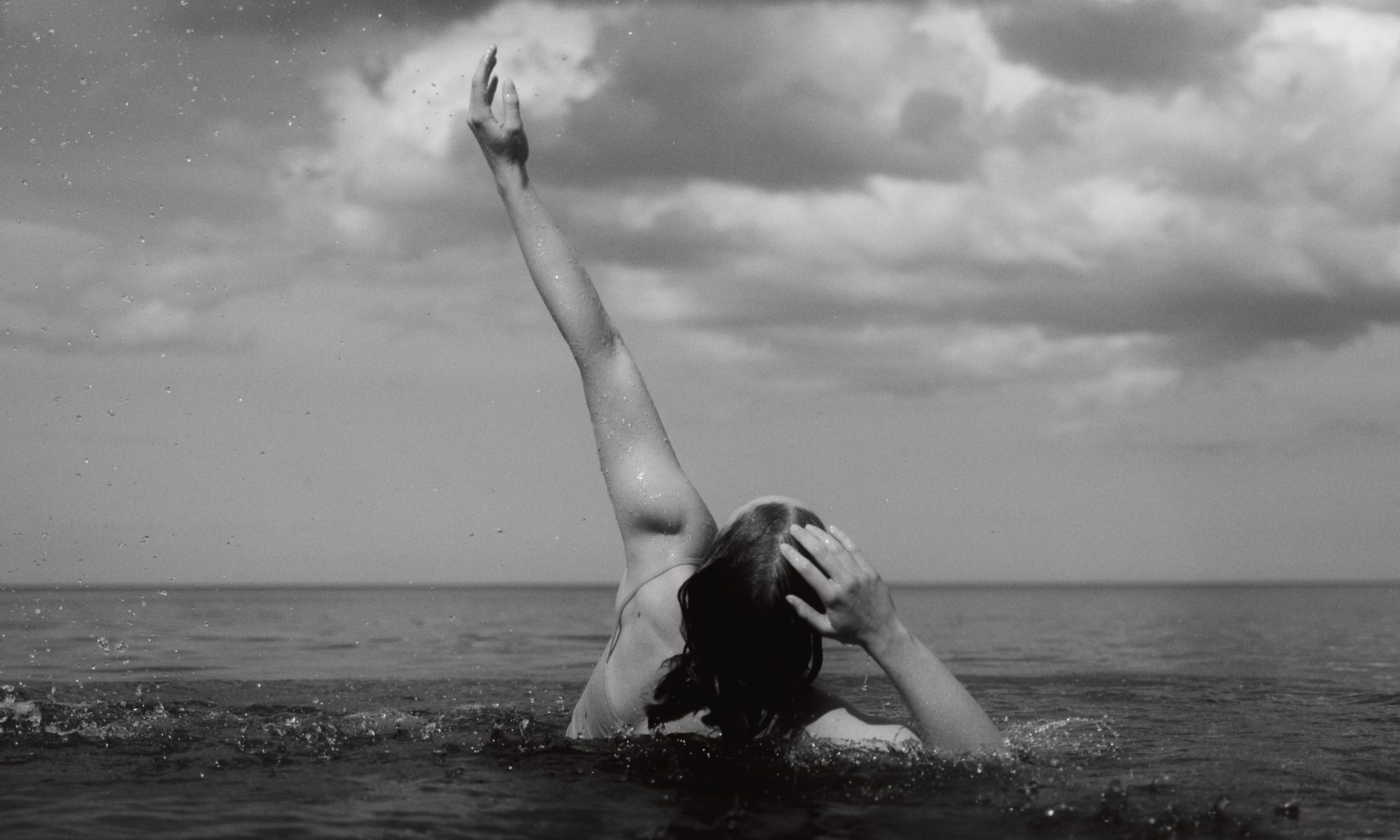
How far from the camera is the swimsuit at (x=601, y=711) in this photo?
17.1 feet

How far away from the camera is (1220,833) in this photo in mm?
4184

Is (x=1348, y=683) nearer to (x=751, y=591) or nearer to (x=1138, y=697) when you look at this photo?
(x=1138, y=697)

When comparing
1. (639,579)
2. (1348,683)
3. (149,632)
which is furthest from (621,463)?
(149,632)

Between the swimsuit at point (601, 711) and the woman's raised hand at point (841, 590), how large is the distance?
100 centimetres

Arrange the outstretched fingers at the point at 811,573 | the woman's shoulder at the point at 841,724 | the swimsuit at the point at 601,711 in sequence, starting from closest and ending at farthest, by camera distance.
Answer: the outstretched fingers at the point at 811,573, the woman's shoulder at the point at 841,724, the swimsuit at the point at 601,711

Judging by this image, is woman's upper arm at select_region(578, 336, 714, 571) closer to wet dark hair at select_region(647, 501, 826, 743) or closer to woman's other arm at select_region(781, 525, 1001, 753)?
wet dark hair at select_region(647, 501, 826, 743)

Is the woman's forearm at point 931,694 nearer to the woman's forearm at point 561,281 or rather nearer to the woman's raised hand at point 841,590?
the woman's raised hand at point 841,590

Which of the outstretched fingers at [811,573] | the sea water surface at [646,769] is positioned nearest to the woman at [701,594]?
→ the outstretched fingers at [811,573]

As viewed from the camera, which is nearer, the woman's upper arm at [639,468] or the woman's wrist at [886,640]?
the woman's wrist at [886,640]

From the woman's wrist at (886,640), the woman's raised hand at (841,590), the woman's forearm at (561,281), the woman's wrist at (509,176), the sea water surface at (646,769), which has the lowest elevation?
the sea water surface at (646,769)

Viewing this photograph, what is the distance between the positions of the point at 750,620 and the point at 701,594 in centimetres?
20

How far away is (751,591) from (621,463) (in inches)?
28.8

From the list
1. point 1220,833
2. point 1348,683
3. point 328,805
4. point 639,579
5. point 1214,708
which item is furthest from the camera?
point 1348,683

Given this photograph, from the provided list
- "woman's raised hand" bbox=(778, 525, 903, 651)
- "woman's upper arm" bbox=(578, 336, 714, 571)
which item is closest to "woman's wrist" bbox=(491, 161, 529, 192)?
"woman's upper arm" bbox=(578, 336, 714, 571)
